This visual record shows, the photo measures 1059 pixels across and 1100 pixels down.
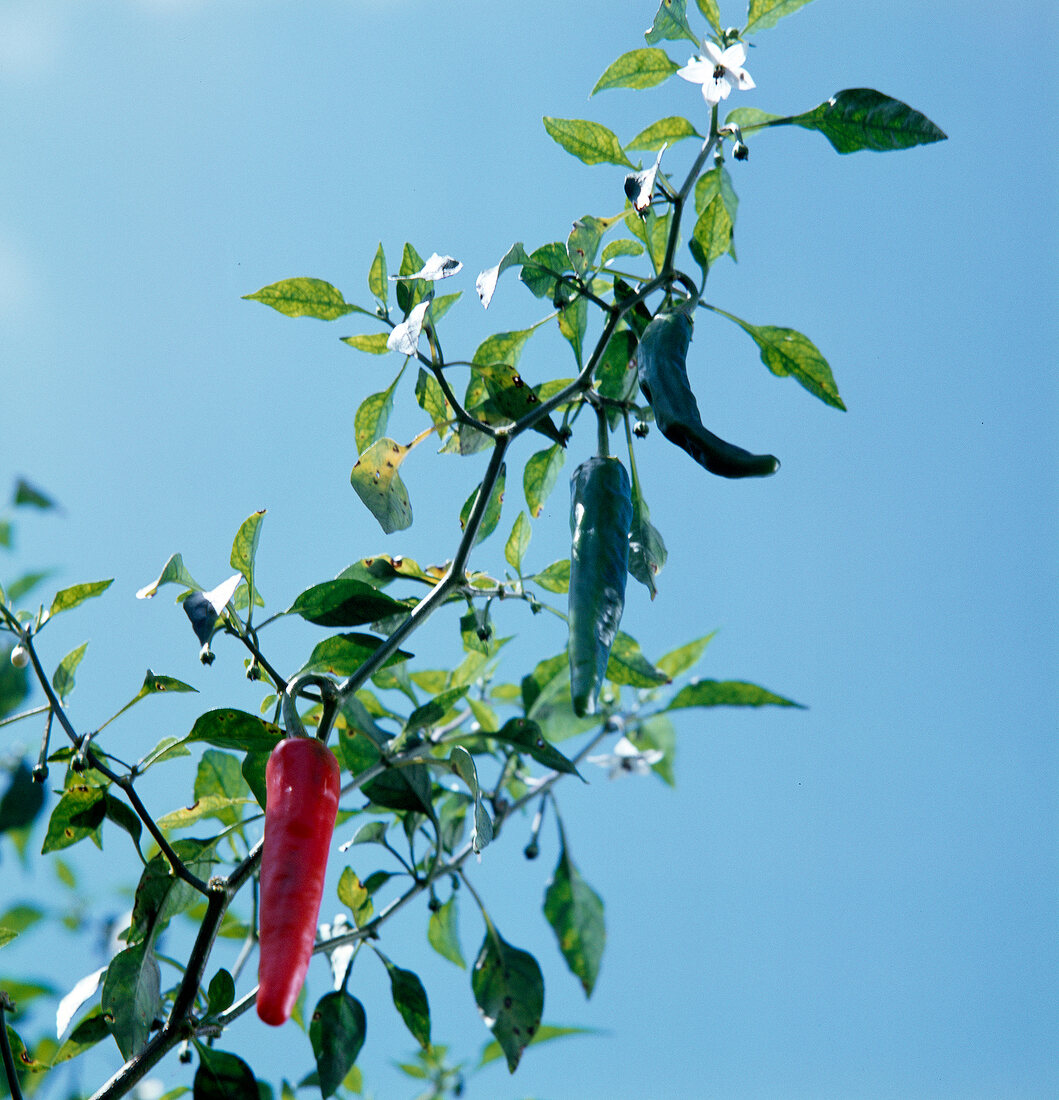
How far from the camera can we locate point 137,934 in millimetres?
1085

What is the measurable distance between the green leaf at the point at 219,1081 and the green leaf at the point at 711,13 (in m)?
1.20

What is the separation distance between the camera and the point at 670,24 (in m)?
1.14

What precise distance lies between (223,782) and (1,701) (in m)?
0.27

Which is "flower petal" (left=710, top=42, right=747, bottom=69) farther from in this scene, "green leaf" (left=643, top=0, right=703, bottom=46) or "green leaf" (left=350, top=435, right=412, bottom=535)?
"green leaf" (left=350, top=435, right=412, bottom=535)

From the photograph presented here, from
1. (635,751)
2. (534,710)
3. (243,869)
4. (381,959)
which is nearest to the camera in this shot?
(243,869)

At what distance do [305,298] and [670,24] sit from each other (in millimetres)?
485

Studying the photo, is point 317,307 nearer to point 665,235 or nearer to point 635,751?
point 665,235

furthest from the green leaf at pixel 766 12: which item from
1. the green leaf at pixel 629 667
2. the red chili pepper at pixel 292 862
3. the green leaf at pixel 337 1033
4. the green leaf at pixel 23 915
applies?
the green leaf at pixel 23 915

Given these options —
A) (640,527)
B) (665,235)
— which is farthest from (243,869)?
(665,235)

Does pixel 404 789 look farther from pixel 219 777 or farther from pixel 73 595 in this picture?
pixel 73 595

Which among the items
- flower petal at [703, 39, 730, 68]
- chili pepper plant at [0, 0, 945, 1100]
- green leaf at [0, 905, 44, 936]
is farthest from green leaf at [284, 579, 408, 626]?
green leaf at [0, 905, 44, 936]

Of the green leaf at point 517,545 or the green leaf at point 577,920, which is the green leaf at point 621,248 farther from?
the green leaf at point 577,920

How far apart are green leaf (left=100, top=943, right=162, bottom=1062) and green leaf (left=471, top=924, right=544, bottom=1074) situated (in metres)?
0.38

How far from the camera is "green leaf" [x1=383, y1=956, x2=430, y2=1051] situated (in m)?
1.25
